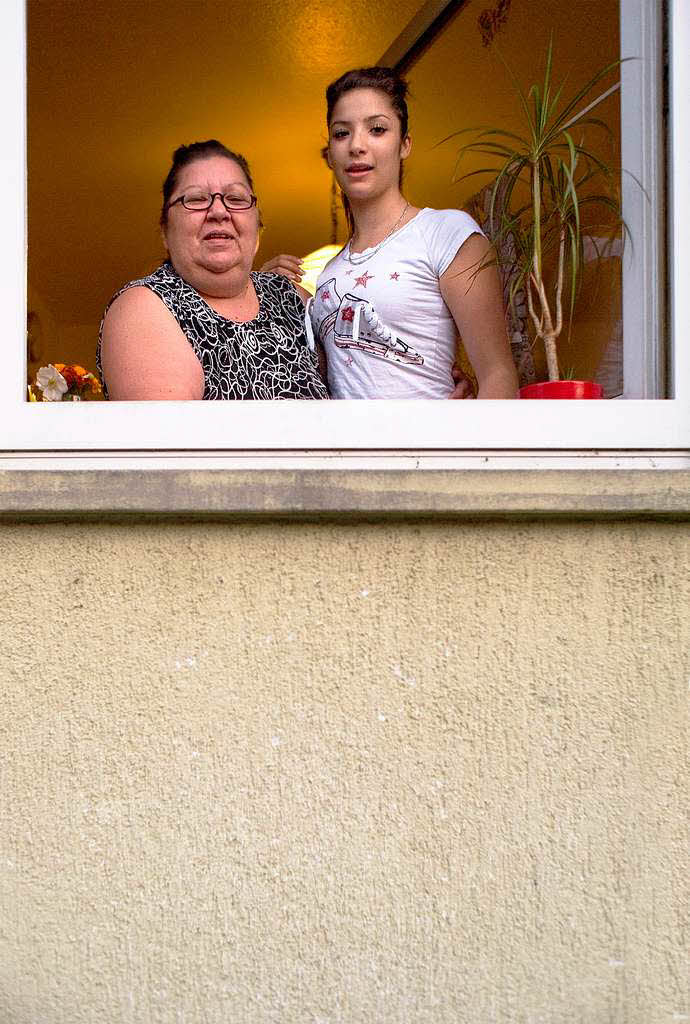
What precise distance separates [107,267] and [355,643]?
504 cm

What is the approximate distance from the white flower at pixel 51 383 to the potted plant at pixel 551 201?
1.06 meters

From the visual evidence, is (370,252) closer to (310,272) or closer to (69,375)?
(310,272)

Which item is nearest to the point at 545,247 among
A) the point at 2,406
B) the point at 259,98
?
the point at 2,406

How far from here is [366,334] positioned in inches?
102

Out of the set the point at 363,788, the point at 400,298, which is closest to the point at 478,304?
the point at 400,298

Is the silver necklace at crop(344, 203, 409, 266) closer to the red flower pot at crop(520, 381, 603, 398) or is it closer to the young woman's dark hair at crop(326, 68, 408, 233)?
the young woman's dark hair at crop(326, 68, 408, 233)

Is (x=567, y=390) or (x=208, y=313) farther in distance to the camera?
(x=208, y=313)

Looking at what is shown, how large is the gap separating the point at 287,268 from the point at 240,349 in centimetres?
56

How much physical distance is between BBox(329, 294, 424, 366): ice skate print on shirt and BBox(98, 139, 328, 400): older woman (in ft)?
0.34

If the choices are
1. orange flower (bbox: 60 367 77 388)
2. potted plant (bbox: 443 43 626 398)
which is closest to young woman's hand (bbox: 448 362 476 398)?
potted plant (bbox: 443 43 626 398)

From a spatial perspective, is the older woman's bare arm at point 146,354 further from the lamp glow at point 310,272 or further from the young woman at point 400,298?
the lamp glow at point 310,272

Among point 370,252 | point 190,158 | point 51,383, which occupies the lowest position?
point 51,383

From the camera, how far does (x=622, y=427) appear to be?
7.39 feet

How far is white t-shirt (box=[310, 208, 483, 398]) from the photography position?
2.54m
